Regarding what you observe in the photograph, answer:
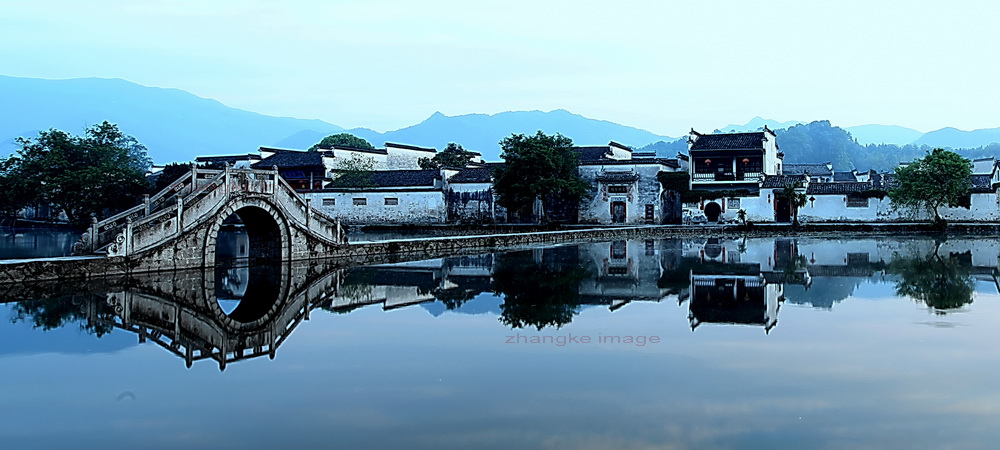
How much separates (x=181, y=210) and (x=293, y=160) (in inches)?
1440

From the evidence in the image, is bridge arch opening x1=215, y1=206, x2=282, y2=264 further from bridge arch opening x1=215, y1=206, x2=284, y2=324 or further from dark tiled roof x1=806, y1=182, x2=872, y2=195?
dark tiled roof x1=806, y1=182, x2=872, y2=195

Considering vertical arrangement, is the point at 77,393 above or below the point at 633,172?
below

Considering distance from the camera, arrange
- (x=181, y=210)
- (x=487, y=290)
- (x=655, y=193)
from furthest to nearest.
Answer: (x=655, y=193), (x=181, y=210), (x=487, y=290)

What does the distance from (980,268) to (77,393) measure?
1999 cm

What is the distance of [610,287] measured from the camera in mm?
17344

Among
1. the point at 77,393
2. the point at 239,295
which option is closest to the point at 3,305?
the point at 239,295

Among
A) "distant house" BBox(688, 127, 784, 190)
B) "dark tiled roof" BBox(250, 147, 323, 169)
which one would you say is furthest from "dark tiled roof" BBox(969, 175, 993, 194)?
"dark tiled roof" BBox(250, 147, 323, 169)

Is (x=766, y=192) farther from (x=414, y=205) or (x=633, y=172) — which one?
(x=414, y=205)

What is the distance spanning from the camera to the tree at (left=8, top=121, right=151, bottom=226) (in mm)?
46344

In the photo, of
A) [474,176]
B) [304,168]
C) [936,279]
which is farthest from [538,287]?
[304,168]

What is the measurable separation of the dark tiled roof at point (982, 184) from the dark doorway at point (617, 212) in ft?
57.3

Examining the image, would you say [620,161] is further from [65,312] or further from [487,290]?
[65,312]

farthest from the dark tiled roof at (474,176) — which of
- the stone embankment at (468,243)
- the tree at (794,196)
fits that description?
the tree at (794,196)

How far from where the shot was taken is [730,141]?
48.9 metres
